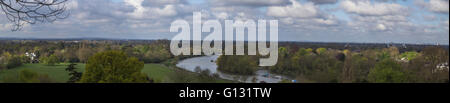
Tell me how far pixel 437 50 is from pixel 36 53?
28728mm

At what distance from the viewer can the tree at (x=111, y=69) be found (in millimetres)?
11148

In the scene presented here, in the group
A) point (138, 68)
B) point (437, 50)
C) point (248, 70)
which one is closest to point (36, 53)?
point (138, 68)

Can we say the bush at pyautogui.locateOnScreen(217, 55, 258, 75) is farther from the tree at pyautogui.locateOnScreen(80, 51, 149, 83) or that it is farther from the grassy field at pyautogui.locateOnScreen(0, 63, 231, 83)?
the tree at pyautogui.locateOnScreen(80, 51, 149, 83)

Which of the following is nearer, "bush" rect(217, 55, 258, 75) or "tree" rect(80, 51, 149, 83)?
"tree" rect(80, 51, 149, 83)

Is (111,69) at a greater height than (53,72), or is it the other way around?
(111,69)

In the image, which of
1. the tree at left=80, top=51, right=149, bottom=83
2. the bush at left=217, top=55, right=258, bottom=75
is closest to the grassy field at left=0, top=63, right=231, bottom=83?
the tree at left=80, top=51, right=149, bottom=83

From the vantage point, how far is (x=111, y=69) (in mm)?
11453

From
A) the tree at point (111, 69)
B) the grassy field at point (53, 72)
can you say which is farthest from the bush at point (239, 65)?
the tree at point (111, 69)

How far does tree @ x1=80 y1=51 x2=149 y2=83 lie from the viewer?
11.1 m

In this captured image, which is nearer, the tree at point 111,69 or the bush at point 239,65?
the tree at point 111,69

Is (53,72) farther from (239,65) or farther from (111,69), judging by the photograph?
(239,65)

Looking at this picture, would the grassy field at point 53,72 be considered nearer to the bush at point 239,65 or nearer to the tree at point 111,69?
the tree at point 111,69

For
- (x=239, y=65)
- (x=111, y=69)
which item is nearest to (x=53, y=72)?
(x=111, y=69)
